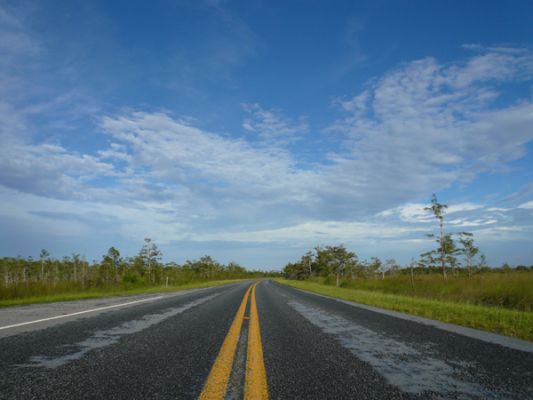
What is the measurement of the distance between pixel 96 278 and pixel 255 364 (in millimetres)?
26122

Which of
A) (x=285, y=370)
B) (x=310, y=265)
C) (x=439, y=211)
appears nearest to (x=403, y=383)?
(x=285, y=370)

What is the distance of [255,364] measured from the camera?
3.08m

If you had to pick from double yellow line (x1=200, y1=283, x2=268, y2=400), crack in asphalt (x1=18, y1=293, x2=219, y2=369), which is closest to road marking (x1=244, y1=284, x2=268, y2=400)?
double yellow line (x1=200, y1=283, x2=268, y2=400)

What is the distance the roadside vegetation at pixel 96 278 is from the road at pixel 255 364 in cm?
965

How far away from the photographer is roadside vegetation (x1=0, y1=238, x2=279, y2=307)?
46.0 ft

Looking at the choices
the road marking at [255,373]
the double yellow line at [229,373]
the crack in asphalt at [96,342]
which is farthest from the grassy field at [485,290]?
the crack in asphalt at [96,342]

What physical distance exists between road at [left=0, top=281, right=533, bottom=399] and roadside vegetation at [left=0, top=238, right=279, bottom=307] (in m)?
9.65

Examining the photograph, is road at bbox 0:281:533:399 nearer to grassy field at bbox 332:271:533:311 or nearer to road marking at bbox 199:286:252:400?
road marking at bbox 199:286:252:400

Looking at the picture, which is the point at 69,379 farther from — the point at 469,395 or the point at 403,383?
the point at 469,395

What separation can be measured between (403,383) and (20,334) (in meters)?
5.11

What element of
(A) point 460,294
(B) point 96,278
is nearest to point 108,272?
(B) point 96,278

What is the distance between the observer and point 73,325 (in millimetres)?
5484

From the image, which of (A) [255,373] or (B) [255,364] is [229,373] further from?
(B) [255,364]

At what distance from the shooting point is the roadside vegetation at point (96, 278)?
46.0ft
